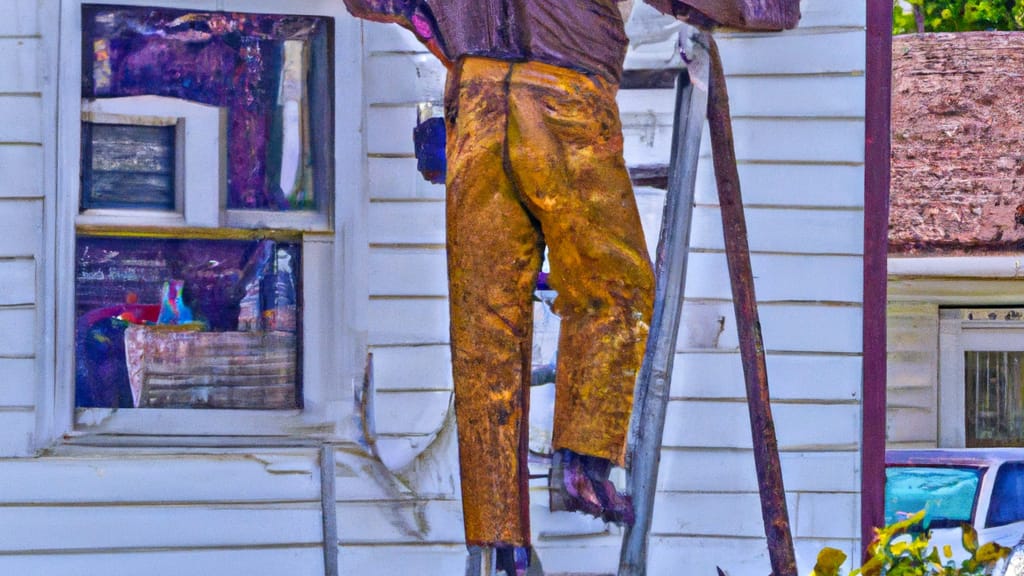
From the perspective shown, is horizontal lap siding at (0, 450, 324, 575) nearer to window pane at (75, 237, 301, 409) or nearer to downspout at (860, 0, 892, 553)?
window pane at (75, 237, 301, 409)

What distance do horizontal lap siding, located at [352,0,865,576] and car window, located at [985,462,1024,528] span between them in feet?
4.83

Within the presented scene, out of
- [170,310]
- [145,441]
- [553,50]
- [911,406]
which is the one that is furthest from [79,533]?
[911,406]

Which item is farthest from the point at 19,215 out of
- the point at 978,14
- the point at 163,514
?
the point at 978,14

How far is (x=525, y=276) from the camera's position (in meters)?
4.06

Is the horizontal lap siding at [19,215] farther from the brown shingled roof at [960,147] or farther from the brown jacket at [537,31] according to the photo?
the brown shingled roof at [960,147]

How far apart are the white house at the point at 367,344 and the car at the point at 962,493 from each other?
139 centimetres

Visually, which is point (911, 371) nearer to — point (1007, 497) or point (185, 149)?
point (1007, 497)

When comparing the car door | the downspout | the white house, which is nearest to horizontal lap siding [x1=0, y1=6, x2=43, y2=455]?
the white house

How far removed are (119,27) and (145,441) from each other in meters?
1.18

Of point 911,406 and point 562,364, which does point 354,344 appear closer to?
point 562,364

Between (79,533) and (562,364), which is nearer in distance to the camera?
(562,364)

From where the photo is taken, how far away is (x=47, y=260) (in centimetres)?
489

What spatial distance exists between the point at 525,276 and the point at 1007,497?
324cm

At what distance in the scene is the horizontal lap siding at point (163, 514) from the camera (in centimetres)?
484
